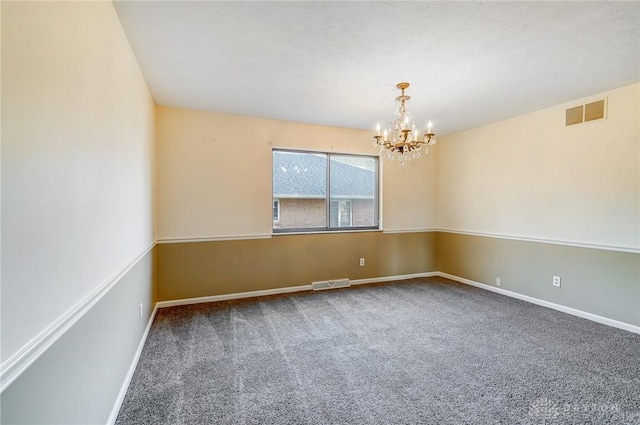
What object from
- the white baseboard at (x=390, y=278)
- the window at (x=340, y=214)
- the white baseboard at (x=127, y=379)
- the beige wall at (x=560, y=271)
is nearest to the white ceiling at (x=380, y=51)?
the window at (x=340, y=214)

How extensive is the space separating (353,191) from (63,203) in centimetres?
396

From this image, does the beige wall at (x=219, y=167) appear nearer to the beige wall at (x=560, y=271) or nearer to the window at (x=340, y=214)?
the window at (x=340, y=214)

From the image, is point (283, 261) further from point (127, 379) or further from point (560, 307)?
point (560, 307)

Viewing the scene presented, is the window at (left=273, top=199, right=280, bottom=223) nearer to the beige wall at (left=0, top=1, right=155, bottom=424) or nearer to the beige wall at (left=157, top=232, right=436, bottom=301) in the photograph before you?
the beige wall at (left=157, top=232, right=436, bottom=301)

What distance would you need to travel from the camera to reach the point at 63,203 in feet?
3.75

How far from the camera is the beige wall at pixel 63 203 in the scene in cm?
85

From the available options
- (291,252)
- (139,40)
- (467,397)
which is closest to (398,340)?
(467,397)

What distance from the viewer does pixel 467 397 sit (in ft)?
6.23

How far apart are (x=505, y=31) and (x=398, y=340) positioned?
261 cm

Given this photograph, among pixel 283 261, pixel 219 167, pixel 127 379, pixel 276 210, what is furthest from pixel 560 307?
pixel 219 167

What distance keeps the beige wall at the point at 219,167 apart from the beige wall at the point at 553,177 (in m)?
Answer: 2.15

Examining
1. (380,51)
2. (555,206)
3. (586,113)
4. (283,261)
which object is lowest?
(283,261)

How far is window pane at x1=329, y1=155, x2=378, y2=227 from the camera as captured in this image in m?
4.64

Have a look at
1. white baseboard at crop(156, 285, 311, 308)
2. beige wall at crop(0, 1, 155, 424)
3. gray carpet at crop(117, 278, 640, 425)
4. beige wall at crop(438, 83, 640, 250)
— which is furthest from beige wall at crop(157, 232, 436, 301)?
beige wall at crop(0, 1, 155, 424)
